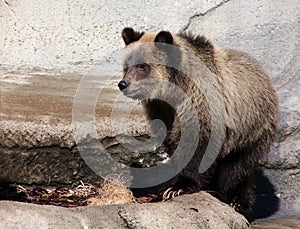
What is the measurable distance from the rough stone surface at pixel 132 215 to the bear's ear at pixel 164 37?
1.23 meters

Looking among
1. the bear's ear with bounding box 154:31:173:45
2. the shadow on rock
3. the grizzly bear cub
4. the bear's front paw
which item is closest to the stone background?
the shadow on rock

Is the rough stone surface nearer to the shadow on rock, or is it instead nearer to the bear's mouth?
the bear's mouth

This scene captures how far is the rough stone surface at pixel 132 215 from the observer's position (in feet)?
12.8

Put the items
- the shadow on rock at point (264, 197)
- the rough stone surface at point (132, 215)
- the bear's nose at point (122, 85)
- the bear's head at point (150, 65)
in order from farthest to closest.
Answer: the shadow on rock at point (264, 197) → the bear's head at point (150, 65) → the bear's nose at point (122, 85) → the rough stone surface at point (132, 215)

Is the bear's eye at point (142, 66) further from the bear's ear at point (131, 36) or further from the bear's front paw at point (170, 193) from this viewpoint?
the bear's front paw at point (170, 193)

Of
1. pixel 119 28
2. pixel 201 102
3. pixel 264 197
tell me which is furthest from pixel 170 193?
pixel 119 28

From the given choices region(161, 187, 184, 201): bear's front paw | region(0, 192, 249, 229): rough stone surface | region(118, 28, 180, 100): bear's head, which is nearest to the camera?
region(0, 192, 249, 229): rough stone surface

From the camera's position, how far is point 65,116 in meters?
5.71

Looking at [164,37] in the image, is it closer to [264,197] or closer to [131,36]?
A: [131,36]

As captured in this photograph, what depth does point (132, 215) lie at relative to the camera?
425 cm

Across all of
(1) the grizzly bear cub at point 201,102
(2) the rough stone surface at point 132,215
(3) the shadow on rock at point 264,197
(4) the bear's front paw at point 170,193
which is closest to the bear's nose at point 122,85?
(1) the grizzly bear cub at point 201,102

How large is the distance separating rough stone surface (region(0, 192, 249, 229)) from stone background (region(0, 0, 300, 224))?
9.54ft

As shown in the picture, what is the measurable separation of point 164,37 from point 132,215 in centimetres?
175

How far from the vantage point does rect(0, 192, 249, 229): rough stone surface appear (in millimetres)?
3887
